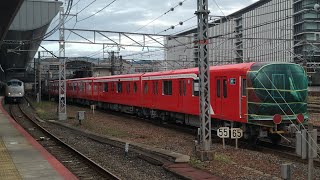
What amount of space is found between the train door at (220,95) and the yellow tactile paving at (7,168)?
739cm

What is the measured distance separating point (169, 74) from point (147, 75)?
3.48 m

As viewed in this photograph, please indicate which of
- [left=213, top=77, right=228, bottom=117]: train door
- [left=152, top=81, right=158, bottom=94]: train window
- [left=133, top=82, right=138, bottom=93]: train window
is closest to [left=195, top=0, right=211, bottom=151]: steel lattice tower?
[left=213, top=77, right=228, bottom=117]: train door

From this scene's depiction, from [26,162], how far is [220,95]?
739cm

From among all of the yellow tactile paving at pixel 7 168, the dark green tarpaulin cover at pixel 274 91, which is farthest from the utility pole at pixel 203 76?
the yellow tactile paving at pixel 7 168

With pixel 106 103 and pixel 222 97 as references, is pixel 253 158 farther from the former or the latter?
pixel 106 103

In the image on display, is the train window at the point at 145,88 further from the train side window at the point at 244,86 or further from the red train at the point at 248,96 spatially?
the train side window at the point at 244,86

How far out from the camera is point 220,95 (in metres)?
15.5

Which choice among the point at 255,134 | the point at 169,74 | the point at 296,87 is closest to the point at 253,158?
the point at 255,134

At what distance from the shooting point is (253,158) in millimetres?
→ 11766

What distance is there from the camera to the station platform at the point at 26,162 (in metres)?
9.43

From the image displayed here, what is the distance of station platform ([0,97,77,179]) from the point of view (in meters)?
9.43

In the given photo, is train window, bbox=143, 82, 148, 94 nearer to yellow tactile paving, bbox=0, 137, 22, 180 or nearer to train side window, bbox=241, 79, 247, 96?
train side window, bbox=241, 79, 247, 96

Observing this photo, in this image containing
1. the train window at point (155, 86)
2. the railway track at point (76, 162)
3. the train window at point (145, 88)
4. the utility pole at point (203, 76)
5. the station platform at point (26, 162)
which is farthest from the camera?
the train window at point (145, 88)

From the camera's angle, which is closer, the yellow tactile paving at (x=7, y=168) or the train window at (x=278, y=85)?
the yellow tactile paving at (x=7, y=168)
